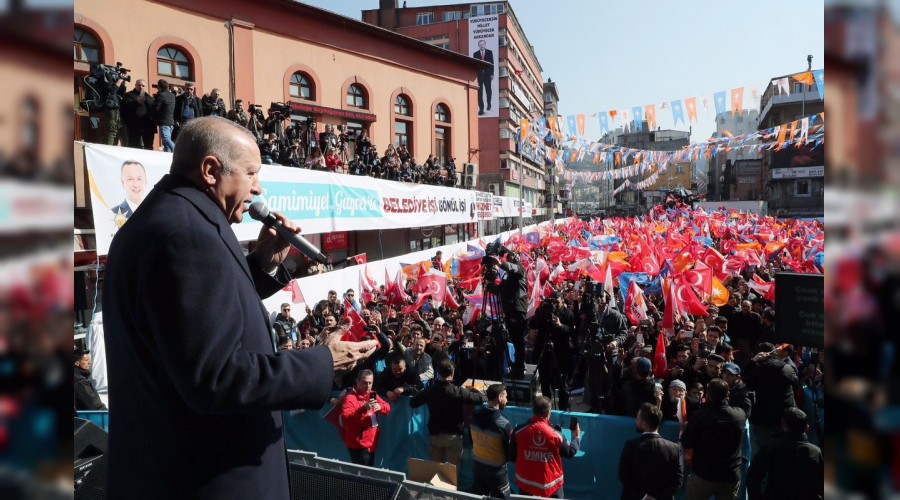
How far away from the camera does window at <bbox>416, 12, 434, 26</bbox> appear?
52938 millimetres

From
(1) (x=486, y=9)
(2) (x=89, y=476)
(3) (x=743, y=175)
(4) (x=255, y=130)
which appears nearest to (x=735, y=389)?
(2) (x=89, y=476)

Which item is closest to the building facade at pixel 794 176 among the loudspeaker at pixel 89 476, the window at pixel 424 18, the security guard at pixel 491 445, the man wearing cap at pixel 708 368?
the window at pixel 424 18

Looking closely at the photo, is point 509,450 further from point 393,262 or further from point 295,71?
point 295,71

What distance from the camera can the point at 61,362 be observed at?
831mm

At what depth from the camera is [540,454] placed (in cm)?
573

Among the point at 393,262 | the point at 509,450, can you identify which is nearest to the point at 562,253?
the point at 393,262

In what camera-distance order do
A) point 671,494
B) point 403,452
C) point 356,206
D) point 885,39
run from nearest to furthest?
point 885,39 < point 671,494 < point 403,452 < point 356,206

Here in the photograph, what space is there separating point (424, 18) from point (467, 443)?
169 ft

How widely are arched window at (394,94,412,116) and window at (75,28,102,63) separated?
1444 cm

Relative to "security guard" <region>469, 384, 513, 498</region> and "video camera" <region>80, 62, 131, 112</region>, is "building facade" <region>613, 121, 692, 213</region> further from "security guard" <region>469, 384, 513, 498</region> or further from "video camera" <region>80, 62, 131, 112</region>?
"security guard" <region>469, 384, 513, 498</region>

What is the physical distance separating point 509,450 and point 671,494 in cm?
152

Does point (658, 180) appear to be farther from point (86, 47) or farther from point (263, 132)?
point (86, 47)

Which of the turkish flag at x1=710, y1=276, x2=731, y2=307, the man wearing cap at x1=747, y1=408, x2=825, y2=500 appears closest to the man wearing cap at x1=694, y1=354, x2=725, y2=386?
the man wearing cap at x1=747, y1=408, x2=825, y2=500

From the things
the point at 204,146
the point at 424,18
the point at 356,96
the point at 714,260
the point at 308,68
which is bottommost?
the point at 714,260
